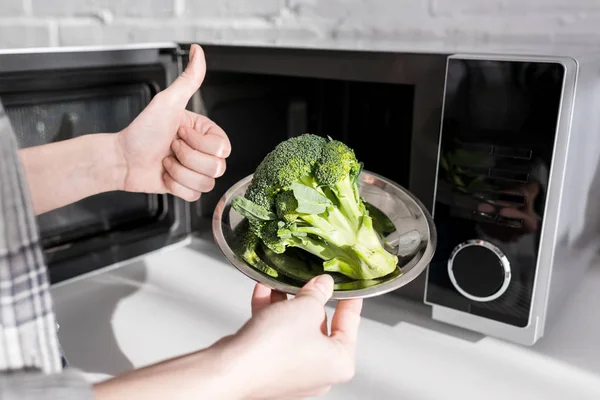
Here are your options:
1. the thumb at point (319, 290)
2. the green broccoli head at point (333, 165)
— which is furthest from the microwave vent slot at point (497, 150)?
the thumb at point (319, 290)

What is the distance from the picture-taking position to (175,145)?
0.73 m

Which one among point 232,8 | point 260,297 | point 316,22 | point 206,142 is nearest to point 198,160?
point 206,142

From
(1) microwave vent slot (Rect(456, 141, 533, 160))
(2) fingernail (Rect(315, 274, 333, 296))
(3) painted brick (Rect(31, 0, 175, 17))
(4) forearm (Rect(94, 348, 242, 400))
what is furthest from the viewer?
(3) painted brick (Rect(31, 0, 175, 17))

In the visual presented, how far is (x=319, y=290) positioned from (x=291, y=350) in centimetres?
7

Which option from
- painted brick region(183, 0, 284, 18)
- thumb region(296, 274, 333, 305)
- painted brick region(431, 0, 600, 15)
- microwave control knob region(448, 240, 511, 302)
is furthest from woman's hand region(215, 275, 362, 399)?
painted brick region(183, 0, 284, 18)

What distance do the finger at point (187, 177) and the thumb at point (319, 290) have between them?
30 cm

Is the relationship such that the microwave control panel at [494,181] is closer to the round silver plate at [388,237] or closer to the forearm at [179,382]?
the round silver plate at [388,237]

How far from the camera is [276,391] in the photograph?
430 millimetres

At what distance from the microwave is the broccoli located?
112mm

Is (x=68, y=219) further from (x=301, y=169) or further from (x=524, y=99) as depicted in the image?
(x=524, y=99)

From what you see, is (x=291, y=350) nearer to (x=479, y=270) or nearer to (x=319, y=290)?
(x=319, y=290)

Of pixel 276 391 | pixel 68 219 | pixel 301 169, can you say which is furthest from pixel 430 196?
pixel 68 219

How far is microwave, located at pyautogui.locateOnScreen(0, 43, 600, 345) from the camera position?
57 centimetres

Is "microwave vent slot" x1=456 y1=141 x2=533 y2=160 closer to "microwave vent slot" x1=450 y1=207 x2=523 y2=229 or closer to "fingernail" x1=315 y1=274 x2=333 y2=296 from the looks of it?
"microwave vent slot" x1=450 y1=207 x2=523 y2=229
